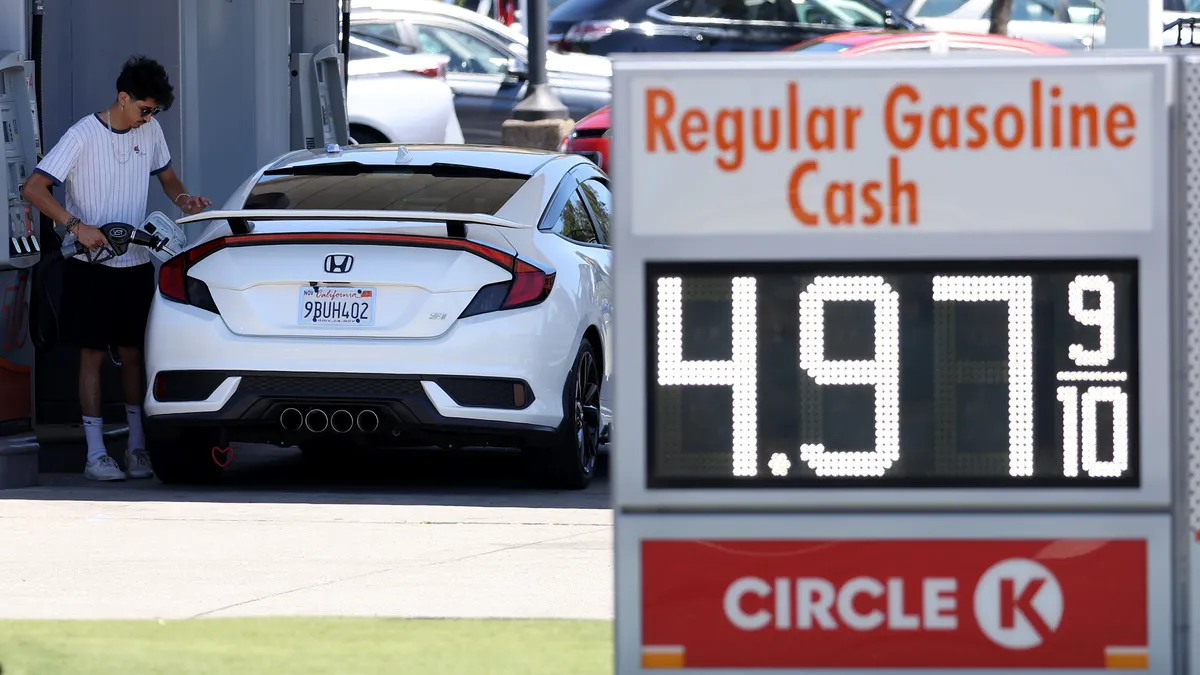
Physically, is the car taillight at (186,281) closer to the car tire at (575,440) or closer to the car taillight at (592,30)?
the car tire at (575,440)

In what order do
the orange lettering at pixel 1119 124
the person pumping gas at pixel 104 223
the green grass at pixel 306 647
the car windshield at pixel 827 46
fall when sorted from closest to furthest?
the orange lettering at pixel 1119 124 → the green grass at pixel 306 647 → the person pumping gas at pixel 104 223 → the car windshield at pixel 827 46

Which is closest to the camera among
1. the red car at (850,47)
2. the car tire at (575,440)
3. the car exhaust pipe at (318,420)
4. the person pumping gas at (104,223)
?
the car exhaust pipe at (318,420)

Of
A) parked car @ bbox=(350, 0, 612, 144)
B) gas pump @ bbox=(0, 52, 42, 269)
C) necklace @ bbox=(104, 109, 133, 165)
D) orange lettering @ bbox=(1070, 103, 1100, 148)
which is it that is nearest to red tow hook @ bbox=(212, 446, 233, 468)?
gas pump @ bbox=(0, 52, 42, 269)

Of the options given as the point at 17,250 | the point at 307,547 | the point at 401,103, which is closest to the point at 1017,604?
the point at 307,547

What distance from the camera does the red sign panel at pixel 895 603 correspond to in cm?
389

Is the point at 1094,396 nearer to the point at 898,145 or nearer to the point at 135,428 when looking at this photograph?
the point at 898,145

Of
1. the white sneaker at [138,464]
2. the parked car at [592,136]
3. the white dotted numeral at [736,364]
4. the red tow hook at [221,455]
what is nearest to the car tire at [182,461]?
the red tow hook at [221,455]

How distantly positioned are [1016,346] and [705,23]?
1983cm

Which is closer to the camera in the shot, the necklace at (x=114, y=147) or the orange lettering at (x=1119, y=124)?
the orange lettering at (x=1119, y=124)

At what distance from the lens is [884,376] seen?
394 cm

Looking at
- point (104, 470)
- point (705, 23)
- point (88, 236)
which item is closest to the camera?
point (88, 236)

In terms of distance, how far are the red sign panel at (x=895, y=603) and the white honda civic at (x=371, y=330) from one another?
4.53 metres

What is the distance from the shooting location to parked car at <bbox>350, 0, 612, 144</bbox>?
67.8 ft

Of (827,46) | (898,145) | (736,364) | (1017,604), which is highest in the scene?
(827,46)
